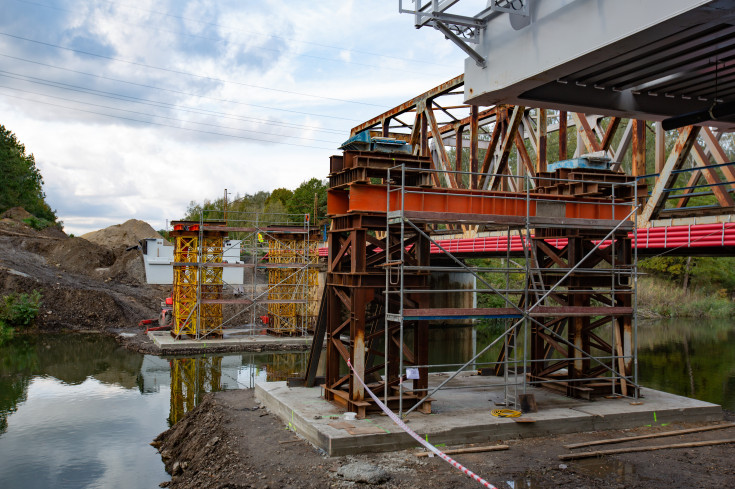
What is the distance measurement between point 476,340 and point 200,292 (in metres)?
15.4

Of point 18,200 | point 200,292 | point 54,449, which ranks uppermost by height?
point 18,200

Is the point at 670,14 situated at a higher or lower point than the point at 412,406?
higher

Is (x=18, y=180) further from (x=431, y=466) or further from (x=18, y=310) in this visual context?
(x=431, y=466)

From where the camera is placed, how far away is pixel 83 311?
3647 centimetres

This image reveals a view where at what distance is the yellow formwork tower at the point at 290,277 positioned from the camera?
31391mm

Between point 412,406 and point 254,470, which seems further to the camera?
point 412,406

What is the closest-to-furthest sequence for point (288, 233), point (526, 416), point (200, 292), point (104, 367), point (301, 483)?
point (301, 483) → point (526, 416) → point (104, 367) → point (200, 292) → point (288, 233)

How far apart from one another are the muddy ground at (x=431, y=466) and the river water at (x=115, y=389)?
5.40 feet

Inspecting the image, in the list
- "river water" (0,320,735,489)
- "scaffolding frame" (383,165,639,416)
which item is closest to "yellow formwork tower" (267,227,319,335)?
"river water" (0,320,735,489)

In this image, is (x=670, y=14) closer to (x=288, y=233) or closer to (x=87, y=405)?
(x=87, y=405)

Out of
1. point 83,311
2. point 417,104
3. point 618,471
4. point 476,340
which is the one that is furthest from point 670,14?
point 83,311

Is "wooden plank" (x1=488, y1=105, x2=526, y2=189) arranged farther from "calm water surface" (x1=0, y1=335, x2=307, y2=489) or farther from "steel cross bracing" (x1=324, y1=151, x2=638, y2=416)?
"calm water surface" (x1=0, y1=335, x2=307, y2=489)

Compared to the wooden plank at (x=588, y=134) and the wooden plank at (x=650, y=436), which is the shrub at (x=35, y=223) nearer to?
the wooden plank at (x=588, y=134)

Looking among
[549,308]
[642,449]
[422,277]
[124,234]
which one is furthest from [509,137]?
[124,234]
